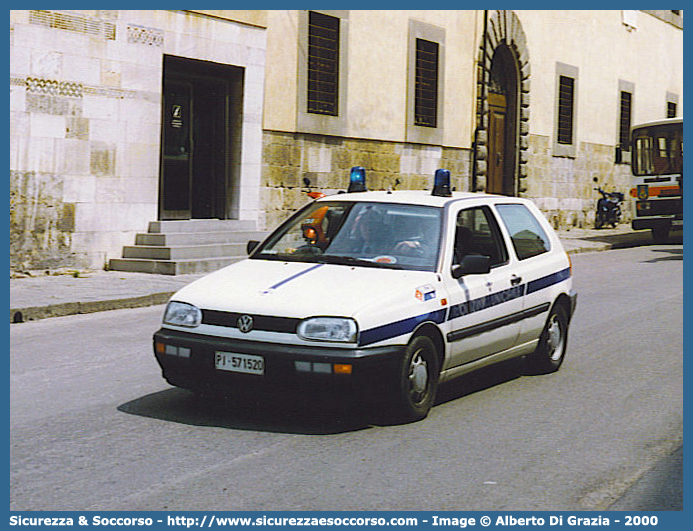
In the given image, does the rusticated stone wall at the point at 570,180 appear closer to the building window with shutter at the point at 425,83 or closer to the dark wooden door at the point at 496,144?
the dark wooden door at the point at 496,144

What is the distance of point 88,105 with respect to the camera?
15.1 meters

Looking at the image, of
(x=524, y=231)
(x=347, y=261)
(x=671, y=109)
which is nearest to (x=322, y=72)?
(x=524, y=231)

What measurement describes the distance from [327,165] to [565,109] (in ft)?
38.0

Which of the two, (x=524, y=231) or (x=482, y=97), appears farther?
(x=482, y=97)

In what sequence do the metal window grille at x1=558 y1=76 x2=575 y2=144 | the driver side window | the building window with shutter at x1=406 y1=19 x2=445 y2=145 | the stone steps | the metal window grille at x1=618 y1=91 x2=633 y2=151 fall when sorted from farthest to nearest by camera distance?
the metal window grille at x1=618 y1=91 x2=633 y2=151
the metal window grille at x1=558 y1=76 x2=575 y2=144
the building window with shutter at x1=406 y1=19 x2=445 y2=145
the stone steps
the driver side window

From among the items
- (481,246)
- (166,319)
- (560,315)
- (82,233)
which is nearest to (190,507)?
(166,319)

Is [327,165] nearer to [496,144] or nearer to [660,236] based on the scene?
[496,144]

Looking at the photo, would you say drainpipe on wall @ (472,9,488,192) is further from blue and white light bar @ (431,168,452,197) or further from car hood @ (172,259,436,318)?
car hood @ (172,259,436,318)

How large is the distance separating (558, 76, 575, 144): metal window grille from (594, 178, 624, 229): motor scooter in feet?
8.13

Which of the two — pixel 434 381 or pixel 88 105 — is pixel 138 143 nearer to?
pixel 88 105

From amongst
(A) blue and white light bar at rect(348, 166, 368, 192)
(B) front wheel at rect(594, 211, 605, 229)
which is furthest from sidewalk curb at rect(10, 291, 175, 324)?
(B) front wheel at rect(594, 211, 605, 229)

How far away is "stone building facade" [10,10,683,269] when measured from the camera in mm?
14703

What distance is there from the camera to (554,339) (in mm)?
8391
